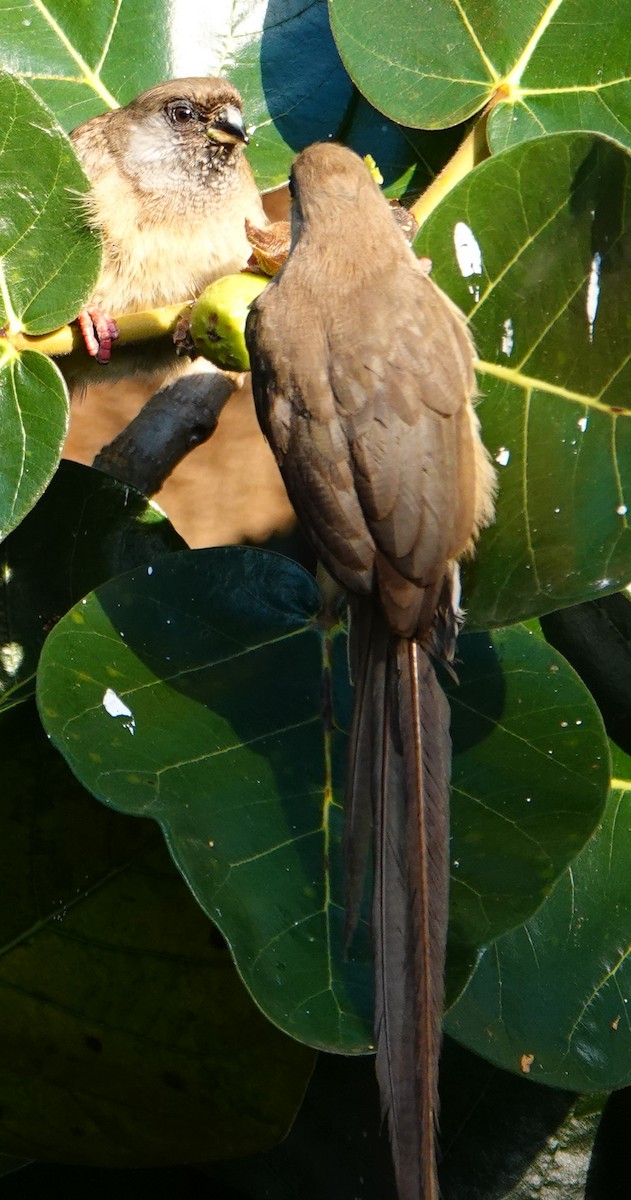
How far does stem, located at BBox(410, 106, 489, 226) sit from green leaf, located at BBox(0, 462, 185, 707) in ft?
1.84

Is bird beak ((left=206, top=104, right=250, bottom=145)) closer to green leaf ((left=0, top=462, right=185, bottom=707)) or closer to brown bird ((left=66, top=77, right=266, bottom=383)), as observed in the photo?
brown bird ((left=66, top=77, right=266, bottom=383))

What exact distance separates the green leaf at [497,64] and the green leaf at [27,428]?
2.03ft

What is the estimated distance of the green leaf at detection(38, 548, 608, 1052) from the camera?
129cm

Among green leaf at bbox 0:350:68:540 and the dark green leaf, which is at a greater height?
green leaf at bbox 0:350:68:540

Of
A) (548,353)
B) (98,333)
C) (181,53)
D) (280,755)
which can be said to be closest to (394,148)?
(181,53)

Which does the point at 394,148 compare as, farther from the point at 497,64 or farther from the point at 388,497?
the point at 388,497

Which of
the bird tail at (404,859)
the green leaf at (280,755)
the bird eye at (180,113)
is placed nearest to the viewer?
the bird tail at (404,859)

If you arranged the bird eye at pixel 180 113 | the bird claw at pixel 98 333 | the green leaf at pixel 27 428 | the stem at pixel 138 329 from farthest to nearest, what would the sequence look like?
the bird eye at pixel 180 113
the bird claw at pixel 98 333
the stem at pixel 138 329
the green leaf at pixel 27 428

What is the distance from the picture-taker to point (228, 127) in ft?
7.42

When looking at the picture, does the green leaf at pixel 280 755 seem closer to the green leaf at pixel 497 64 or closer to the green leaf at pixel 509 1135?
the green leaf at pixel 509 1135

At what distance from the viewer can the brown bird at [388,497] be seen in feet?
4.28

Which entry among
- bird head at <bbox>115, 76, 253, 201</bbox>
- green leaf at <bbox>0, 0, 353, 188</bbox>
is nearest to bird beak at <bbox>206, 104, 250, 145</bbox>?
bird head at <bbox>115, 76, 253, 201</bbox>

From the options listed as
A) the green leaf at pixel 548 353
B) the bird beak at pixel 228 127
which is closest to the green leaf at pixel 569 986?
the green leaf at pixel 548 353

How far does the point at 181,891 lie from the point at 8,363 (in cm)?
72
